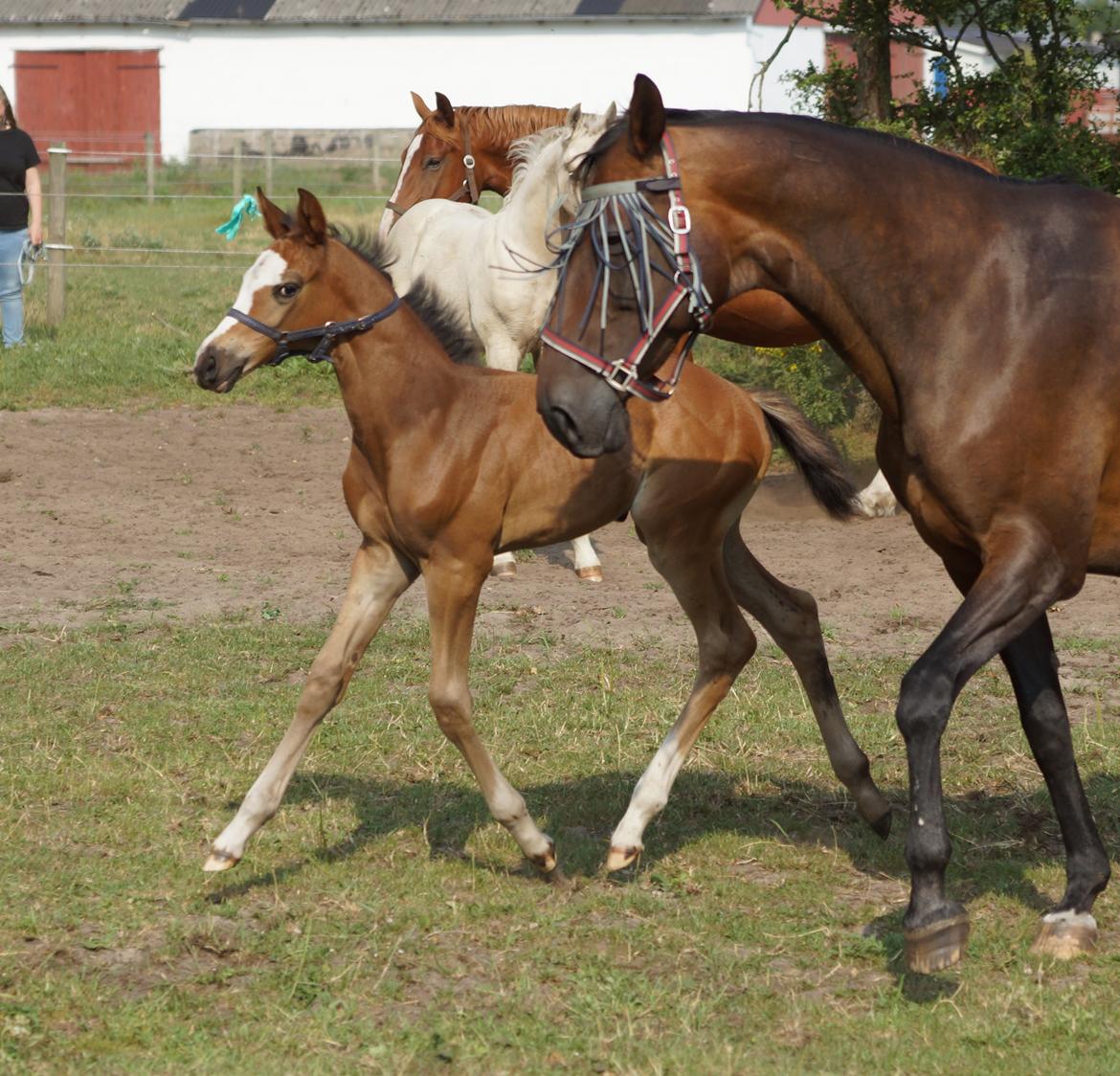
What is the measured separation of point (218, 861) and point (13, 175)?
10.3 metres

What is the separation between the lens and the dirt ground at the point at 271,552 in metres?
7.45

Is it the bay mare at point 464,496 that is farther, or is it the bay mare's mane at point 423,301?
the bay mare's mane at point 423,301

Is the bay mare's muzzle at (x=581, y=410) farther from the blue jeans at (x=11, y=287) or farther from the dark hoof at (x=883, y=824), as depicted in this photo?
the blue jeans at (x=11, y=287)

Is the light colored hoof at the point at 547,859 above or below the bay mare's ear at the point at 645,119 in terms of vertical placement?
below

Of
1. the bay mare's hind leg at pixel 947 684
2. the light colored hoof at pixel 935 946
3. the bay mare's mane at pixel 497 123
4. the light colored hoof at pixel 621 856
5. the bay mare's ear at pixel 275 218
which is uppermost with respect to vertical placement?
the bay mare's ear at pixel 275 218

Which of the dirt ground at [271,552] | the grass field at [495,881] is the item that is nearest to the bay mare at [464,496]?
the grass field at [495,881]

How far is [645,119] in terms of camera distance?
11.4 feet

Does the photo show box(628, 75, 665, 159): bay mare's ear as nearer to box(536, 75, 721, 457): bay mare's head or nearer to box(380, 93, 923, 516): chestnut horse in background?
box(536, 75, 721, 457): bay mare's head

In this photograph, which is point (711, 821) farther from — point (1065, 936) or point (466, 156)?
point (466, 156)

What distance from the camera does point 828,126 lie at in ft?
12.7

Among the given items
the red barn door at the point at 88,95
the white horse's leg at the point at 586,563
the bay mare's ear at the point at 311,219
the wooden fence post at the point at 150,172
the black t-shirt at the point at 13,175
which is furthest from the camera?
the red barn door at the point at 88,95

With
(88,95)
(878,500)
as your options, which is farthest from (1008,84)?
(88,95)

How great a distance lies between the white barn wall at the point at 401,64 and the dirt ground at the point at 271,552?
71.9 ft

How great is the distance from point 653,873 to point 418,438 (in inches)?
55.1
